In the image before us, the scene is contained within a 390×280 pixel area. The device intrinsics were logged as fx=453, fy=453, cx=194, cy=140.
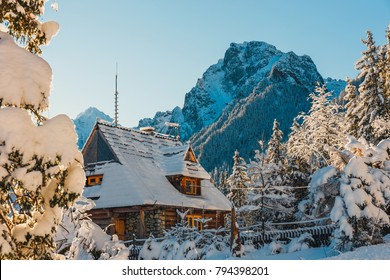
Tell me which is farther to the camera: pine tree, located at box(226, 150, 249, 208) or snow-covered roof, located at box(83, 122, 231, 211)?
pine tree, located at box(226, 150, 249, 208)

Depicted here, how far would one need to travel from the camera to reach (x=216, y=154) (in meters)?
161

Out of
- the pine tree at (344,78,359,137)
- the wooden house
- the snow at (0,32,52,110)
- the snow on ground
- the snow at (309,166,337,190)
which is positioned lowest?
the snow on ground

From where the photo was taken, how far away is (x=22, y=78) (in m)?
7.14

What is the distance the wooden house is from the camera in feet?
88.1

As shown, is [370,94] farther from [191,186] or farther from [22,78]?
[22,78]

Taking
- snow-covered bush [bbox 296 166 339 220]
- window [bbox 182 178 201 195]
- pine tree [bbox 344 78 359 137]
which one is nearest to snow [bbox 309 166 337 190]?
snow-covered bush [bbox 296 166 339 220]

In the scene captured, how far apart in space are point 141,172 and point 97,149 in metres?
3.78

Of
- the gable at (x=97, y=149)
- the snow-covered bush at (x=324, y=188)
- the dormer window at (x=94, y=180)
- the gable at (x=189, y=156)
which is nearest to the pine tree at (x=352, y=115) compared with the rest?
the gable at (x=189, y=156)

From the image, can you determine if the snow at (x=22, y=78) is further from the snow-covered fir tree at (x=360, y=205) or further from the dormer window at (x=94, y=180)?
the dormer window at (x=94, y=180)

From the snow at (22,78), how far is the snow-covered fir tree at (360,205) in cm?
1221

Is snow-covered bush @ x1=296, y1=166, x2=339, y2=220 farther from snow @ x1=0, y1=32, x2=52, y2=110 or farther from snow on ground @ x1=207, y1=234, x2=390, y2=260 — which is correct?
snow @ x1=0, y1=32, x2=52, y2=110

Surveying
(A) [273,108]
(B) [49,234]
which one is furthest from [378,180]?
(A) [273,108]

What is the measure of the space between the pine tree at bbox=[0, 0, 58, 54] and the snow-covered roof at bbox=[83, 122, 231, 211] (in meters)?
17.6

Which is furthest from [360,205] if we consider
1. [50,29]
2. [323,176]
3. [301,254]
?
[50,29]
